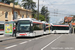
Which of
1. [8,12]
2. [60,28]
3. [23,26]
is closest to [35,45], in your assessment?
[23,26]

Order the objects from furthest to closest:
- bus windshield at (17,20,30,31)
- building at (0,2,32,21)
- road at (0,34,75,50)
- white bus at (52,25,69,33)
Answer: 1. white bus at (52,25,69,33)
2. building at (0,2,32,21)
3. bus windshield at (17,20,30,31)
4. road at (0,34,75,50)

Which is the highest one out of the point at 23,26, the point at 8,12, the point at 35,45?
the point at 8,12

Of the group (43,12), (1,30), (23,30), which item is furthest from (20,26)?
(43,12)

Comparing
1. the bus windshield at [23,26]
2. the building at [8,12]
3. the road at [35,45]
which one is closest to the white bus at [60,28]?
the building at [8,12]

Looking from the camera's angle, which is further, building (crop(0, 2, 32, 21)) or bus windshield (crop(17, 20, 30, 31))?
building (crop(0, 2, 32, 21))

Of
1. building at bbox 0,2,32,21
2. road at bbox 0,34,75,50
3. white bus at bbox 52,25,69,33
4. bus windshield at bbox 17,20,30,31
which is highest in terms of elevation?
building at bbox 0,2,32,21

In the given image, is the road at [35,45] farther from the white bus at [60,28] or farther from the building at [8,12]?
the white bus at [60,28]

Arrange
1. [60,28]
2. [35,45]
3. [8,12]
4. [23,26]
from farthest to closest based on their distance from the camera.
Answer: [60,28]
[8,12]
[23,26]
[35,45]

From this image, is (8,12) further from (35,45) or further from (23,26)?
(35,45)

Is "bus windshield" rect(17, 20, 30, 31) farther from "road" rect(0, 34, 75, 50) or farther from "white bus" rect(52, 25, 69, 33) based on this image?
"white bus" rect(52, 25, 69, 33)

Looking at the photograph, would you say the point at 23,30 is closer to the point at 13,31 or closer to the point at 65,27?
the point at 13,31

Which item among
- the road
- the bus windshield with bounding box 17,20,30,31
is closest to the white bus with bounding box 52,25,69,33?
the bus windshield with bounding box 17,20,30,31

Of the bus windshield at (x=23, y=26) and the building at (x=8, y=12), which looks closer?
the bus windshield at (x=23, y=26)

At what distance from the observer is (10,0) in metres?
71.1
